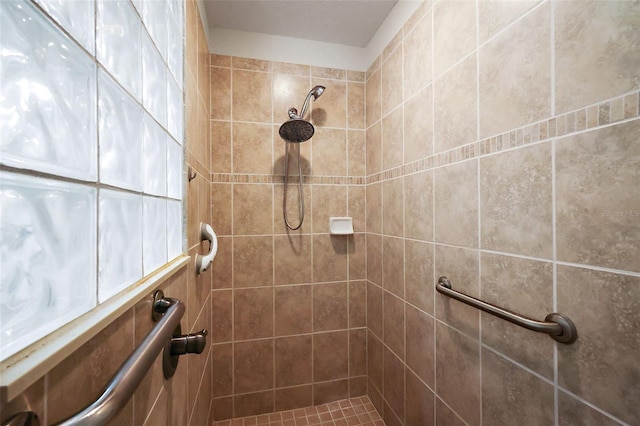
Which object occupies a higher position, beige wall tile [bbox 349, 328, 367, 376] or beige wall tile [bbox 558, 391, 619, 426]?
beige wall tile [bbox 558, 391, 619, 426]

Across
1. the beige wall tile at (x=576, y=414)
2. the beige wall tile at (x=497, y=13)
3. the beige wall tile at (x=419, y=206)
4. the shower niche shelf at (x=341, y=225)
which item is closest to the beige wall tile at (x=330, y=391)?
the shower niche shelf at (x=341, y=225)

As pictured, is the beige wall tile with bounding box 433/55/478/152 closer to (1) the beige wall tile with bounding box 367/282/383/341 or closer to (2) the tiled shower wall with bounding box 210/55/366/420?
(2) the tiled shower wall with bounding box 210/55/366/420

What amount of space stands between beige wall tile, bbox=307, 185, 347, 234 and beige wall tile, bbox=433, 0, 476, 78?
817 millimetres

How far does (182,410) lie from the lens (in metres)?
0.80

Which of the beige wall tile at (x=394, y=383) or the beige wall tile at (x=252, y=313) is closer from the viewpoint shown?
the beige wall tile at (x=394, y=383)

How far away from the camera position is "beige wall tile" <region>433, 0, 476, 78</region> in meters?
Answer: 0.86

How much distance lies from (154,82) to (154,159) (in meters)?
0.20

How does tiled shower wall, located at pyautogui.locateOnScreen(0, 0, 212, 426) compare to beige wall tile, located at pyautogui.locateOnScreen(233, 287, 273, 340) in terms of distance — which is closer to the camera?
tiled shower wall, located at pyautogui.locateOnScreen(0, 0, 212, 426)

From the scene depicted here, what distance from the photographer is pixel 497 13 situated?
76 cm

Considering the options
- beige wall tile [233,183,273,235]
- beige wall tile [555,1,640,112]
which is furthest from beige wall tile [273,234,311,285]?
beige wall tile [555,1,640,112]

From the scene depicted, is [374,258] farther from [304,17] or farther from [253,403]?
[304,17]

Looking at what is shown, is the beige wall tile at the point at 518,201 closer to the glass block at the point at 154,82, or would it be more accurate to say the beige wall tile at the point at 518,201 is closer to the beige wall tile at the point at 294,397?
the glass block at the point at 154,82

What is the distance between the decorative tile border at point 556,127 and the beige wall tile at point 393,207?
297 mm

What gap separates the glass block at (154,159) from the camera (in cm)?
58
